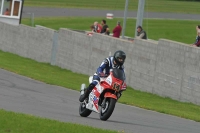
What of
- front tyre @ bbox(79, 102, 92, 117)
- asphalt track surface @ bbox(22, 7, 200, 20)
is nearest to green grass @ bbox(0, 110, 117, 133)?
front tyre @ bbox(79, 102, 92, 117)

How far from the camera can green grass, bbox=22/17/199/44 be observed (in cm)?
4853

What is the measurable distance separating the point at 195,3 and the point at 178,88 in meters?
49.9

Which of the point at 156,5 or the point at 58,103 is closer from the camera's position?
the point at 58,103

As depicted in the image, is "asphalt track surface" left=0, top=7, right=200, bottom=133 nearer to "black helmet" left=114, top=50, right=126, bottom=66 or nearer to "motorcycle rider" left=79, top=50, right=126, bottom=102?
"motorcycle rider" left=79, top=50, right=126, bottom=102

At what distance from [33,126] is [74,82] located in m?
15.5

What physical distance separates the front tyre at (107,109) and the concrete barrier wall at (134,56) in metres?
7.81

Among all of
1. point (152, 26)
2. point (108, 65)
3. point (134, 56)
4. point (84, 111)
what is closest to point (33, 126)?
point (108, 65)

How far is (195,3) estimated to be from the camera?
71.9 m

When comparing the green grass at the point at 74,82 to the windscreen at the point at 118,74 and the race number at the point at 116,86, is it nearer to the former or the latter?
the windscreen at the point at 118,74

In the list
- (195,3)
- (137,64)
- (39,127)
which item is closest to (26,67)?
(137,64)

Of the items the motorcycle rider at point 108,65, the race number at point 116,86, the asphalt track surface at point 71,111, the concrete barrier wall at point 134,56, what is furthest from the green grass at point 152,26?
the race number at point 116,86

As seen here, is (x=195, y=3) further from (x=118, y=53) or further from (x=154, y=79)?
(x=118, y=53)

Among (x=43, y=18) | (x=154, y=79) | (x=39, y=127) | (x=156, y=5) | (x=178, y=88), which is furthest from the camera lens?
(x=156, y=5)

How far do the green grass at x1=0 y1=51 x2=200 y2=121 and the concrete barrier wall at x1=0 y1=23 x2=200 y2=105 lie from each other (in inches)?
14.8
